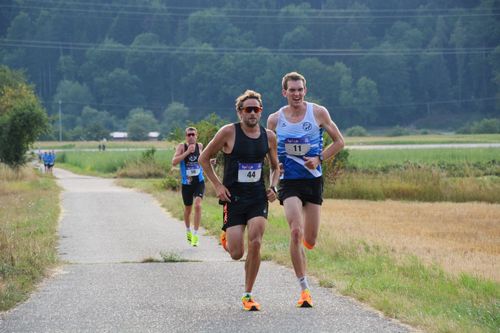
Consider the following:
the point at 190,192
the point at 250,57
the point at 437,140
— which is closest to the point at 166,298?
the point at 190,192

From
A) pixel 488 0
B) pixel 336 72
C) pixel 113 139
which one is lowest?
pixel 113 139

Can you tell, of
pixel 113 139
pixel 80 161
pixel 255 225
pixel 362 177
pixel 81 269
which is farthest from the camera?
pixel 113 139

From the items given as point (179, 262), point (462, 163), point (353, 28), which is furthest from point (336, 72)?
point (179, 262)

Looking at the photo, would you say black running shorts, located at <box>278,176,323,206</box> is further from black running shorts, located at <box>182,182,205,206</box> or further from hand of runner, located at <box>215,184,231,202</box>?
black running shorts, located at <box>182,182,205,206</box>

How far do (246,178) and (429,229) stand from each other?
11950 mm

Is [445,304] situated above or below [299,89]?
below

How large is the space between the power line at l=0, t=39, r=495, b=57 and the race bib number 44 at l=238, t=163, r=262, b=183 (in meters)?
132

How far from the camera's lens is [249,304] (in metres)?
9.73

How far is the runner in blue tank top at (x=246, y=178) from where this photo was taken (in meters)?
9.98

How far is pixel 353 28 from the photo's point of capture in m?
152

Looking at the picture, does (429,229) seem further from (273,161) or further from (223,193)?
(223,193)

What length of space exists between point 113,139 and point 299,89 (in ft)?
417

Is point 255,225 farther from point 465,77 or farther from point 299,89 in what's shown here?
point 465,77

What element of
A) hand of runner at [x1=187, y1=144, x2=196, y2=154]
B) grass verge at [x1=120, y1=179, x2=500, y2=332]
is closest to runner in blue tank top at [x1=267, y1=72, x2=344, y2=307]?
grass verge at [x1=120, y1=179, x2=500, y2=332]
